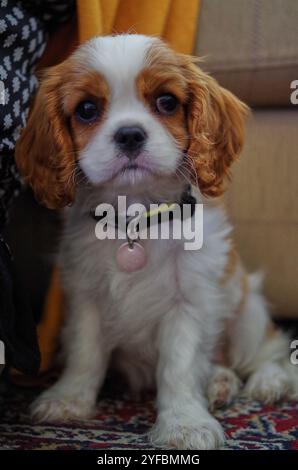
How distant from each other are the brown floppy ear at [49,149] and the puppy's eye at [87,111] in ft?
0.16

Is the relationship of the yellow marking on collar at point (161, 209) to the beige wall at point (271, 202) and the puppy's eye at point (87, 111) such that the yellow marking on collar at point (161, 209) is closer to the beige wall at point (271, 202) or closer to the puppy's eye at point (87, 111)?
the puppy's eye at point (87, 111)

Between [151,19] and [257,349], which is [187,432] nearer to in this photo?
[257,349]

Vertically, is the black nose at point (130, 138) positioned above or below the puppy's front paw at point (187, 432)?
above

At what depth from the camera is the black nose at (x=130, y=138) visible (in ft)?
4.12

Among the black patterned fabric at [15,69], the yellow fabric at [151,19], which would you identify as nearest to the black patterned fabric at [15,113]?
the black patterned fabric at [15,69]

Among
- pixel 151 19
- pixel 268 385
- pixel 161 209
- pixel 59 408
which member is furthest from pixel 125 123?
pixel 268 385

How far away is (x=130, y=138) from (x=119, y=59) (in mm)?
182

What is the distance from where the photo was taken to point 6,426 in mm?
1388

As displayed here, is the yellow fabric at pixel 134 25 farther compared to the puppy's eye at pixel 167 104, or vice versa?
the yellow fabric at pixel 134 25

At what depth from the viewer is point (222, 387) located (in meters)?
1.55

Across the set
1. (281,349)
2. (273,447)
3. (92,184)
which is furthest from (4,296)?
(281,349)

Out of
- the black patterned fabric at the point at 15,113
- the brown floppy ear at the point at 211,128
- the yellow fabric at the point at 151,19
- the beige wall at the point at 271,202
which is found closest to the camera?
the black patterned fabric at the point at 15,113

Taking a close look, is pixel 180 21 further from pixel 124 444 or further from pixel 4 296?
pixel 124 444

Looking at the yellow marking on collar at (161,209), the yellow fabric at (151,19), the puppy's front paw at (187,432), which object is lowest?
the puppy's front paw at (187,432)
